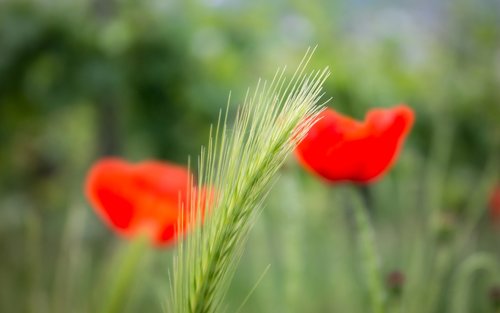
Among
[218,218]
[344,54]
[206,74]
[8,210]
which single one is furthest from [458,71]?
[218,218]

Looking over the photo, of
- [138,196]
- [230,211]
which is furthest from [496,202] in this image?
[230,211]

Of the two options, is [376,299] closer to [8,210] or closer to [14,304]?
[14,304]

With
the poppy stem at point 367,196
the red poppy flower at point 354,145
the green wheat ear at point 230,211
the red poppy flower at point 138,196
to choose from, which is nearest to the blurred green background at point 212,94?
the poppy stem at point 367,196

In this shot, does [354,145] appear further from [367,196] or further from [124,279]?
[367,196]

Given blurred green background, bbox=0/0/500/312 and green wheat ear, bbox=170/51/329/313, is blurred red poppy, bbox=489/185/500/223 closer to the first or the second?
blurred green background, bbox=0/0/500/312

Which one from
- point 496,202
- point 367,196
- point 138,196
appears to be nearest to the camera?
point 138,196

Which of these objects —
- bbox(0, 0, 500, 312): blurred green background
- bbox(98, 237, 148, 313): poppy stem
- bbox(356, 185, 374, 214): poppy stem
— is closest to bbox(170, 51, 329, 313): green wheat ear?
bbox(98, 237, 148, 313): poppy stem
